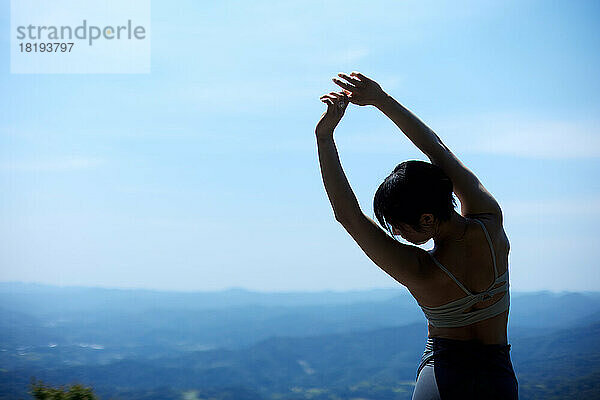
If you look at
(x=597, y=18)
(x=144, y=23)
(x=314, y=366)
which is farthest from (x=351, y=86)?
(x=314, y=366)

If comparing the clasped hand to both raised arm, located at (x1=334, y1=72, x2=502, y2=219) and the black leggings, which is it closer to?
raised arm, located at (x1=334, y1=72, x2=502, y2=219)

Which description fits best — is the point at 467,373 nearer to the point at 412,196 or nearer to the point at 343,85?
the point at 412,196

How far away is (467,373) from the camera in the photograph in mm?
1116

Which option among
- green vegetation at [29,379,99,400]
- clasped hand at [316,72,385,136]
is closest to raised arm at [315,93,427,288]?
clasped hand at [316,72,385,136]

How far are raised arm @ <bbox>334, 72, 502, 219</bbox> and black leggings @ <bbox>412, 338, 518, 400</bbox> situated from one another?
0.25m

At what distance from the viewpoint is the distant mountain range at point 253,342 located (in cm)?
1789

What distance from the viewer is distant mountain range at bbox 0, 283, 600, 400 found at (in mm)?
17891

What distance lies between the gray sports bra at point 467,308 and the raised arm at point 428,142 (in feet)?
0.22

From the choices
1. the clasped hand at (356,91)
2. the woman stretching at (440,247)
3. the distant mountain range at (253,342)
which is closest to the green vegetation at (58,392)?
the woman stretching at (440,247)

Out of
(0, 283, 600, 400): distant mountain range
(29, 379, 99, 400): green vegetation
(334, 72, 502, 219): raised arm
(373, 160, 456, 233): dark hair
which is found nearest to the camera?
(373, 160, 456, 233): dark hair

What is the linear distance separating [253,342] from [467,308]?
24.9 m

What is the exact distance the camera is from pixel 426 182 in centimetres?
105

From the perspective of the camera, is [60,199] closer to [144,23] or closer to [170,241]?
[170,241]

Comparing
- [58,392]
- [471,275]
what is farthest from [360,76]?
[58,392]
